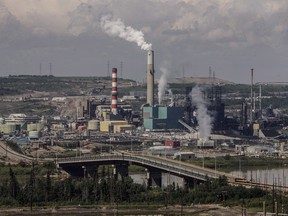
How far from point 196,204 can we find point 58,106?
111m

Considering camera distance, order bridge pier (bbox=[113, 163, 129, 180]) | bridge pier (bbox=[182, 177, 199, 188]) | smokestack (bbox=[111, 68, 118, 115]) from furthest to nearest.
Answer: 1. smokestack (bbox=[111, 68, 118, 115])
2. bridge pier (bbox=[113, 163, 129, 180])
3. bridge pier (bbox=[182, 177, 199, 188])

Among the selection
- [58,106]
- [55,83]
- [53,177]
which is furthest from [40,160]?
[55,83]

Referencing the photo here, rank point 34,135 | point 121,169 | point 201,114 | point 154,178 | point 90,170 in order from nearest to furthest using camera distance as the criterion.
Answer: point 154,178, point 121,169, point 90,170, point 34,135, point 201,114

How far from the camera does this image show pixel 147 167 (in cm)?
6431

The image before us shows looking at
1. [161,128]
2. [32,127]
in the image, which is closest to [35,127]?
[32,127]

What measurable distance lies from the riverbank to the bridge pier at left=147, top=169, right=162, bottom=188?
12954 millimetres

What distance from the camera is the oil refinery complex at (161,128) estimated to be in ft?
331

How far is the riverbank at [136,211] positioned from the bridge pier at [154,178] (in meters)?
13.0

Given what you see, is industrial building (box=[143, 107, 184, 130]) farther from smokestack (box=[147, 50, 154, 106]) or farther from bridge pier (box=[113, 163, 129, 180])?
bridge pier (box=[113, 163, 129, 180])

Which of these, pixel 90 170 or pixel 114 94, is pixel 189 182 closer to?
pixel 90 170

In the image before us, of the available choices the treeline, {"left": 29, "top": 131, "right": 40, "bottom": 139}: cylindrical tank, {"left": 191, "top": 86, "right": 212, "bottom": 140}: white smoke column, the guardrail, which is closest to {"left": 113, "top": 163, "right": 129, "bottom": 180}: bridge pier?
the guardrail

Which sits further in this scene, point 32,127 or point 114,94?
point 32,127

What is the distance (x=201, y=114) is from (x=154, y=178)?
50779 millimetres

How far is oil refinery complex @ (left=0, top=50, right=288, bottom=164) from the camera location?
331ft
